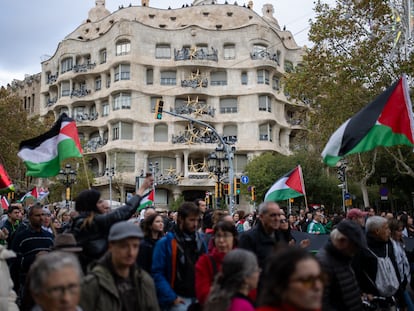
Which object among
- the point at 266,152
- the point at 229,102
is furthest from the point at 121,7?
the point at 266,152

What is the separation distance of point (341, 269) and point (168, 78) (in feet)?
164

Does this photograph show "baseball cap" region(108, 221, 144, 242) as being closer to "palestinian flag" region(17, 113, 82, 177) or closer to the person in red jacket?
the person in red jacket

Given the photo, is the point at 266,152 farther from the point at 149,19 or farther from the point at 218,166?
the point at 218,166

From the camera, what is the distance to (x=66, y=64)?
190 feet

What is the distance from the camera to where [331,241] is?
5035 millimetres

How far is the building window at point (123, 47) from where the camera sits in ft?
175

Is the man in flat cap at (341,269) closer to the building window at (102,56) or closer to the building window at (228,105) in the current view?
the building window at (228,105)

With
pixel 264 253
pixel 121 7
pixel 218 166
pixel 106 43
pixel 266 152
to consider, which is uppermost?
pixel 121 7

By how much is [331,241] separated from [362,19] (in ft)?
66.1

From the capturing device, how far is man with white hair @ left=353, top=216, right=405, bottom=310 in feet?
20.3

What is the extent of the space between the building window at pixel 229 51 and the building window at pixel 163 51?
5.55 metres

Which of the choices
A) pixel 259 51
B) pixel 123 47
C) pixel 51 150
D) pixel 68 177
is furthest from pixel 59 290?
pixel 259 51

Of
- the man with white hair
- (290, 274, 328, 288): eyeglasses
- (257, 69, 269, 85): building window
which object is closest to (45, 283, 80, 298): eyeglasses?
(290, 274, 328, 288): eyeglasses

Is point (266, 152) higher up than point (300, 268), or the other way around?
point (266, 152)
